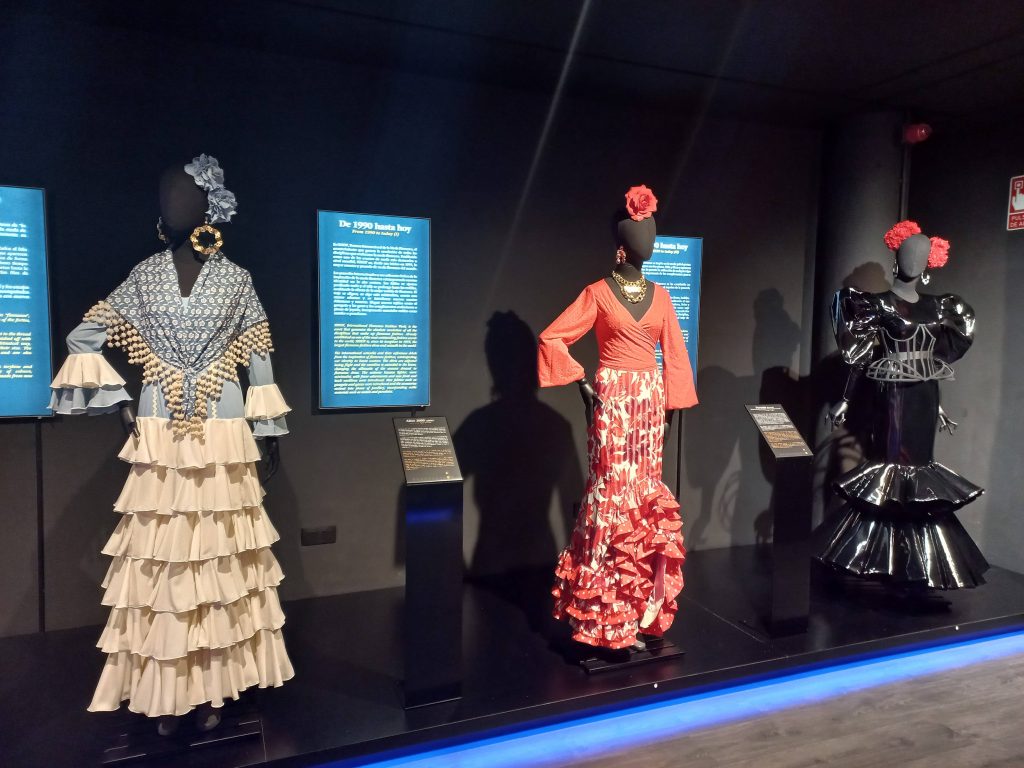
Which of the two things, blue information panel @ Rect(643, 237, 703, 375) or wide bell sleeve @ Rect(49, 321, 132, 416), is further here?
blue information panel @ Rect(643, 237, 703, 375)

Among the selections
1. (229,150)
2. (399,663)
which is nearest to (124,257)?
(229,150)

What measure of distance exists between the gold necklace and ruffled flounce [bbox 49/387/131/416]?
73.8 inches

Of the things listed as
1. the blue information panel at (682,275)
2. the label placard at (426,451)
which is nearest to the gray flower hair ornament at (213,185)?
the label placard at (426,451)

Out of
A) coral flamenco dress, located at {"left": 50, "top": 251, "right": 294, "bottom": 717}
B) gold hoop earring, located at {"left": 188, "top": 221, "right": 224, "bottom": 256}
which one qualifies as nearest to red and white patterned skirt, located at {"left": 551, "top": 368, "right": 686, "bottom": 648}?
coral flamenco dress, located at {"left": 50, "top": 251, "right": 294, "bottom": 717}

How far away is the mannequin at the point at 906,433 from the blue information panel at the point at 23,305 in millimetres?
3635

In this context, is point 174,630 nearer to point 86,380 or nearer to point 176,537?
point 176,537

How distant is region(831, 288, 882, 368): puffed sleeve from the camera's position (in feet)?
10.9

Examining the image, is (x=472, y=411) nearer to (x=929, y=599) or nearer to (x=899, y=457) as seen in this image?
(x=899, y=457)

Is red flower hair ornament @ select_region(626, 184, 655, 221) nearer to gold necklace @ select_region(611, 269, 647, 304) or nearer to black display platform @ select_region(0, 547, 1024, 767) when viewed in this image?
gold necklace @ select_region(611, 269, 647, 304)

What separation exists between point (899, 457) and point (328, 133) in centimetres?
326

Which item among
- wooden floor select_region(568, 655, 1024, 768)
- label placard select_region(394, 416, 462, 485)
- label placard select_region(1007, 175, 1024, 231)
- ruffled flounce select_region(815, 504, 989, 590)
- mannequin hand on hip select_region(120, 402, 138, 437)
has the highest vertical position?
label placard select_region(1007, 175, 1024, 231)

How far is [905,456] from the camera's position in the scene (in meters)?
3.37

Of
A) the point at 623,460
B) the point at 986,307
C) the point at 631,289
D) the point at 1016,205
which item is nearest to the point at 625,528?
the point at 623,460

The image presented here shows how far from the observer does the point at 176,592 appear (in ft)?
6.91
